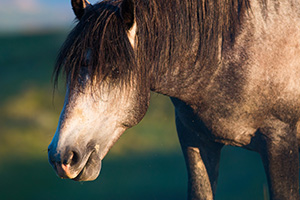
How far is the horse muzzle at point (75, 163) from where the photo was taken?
1.67 meters

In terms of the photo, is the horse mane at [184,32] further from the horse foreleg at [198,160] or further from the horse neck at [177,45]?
the horse foreleg at [198,160]

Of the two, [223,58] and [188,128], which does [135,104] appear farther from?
[188,128]

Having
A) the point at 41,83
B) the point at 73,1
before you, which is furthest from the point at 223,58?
the point at 41,83

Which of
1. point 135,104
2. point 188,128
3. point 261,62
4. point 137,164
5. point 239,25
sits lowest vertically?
point 137,164

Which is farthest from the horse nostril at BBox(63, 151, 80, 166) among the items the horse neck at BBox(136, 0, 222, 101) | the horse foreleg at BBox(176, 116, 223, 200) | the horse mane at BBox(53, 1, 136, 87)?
the horse foreleg at BBox(176, 116, 223, 200)

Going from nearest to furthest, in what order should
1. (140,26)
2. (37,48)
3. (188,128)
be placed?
(140,26) < (188,128) < (37,48)

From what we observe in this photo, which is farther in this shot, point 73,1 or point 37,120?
point 37,120

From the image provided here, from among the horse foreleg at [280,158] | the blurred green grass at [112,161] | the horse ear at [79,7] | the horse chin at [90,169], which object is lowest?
the blurred green grass at [112,161]

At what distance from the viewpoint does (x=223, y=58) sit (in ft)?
7.32

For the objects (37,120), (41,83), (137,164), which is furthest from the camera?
(41,83)

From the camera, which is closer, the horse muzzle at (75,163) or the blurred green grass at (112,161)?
the horse muzzle at (75,163)

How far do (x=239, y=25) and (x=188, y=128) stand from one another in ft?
2.50

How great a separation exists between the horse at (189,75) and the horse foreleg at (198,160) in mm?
116

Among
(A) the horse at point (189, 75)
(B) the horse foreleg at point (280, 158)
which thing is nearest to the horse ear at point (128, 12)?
(A) the horse at point (189, 75)
